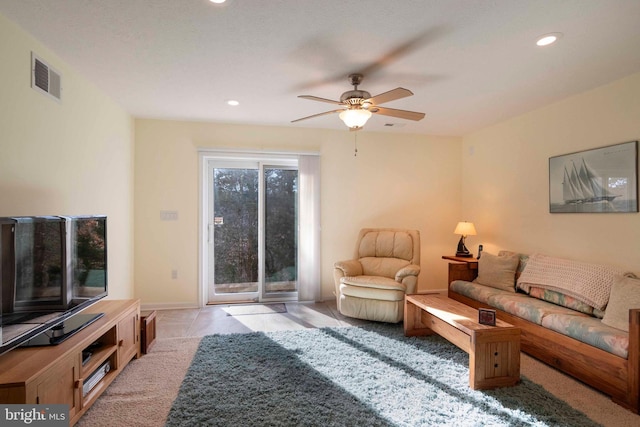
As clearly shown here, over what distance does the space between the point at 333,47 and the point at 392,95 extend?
549 millimetres

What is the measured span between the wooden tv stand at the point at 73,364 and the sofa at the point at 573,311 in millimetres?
3319

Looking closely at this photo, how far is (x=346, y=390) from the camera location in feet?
7.04

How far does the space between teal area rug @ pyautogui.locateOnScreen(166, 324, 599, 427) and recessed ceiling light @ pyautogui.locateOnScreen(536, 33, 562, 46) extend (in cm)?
241

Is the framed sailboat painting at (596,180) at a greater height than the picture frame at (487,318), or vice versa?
the framed sailboat painting at (596,180)

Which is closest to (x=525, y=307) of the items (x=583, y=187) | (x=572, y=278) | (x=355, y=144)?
(x=572, y=278)

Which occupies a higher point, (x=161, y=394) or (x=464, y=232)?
(x=464, y=232)

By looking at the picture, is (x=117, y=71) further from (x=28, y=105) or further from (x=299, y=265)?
(x=299, y=265)

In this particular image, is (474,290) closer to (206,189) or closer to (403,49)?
(403,49)

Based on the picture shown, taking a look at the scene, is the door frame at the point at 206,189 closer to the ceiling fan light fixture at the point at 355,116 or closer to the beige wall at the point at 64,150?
the beige wall at the point at 64,150

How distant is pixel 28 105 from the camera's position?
2125 millimetres

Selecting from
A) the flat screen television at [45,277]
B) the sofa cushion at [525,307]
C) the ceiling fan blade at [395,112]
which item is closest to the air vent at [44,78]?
the flat screen television at [45,277]

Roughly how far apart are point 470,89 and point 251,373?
319 centimetres

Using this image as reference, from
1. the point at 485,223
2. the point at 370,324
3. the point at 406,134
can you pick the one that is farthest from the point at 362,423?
the point at 406,134

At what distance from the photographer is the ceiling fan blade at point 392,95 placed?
7.02 feet
